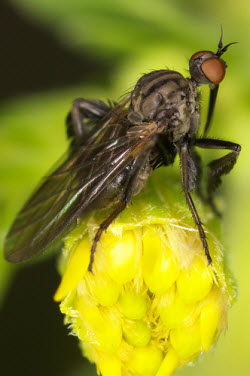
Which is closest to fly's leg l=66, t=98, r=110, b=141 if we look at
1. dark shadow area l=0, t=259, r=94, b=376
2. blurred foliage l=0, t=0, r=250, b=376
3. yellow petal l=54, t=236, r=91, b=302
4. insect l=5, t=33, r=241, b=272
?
insect l=5, t=33, r=241, b=272

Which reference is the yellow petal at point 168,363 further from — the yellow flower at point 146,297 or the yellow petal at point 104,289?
the yellow petal at point 104,289

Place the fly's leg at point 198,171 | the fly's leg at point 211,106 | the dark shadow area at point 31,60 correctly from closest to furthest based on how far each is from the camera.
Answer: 1. the fly's leg at point 198,171
2. the fly's leg at point 211,106
3. the dark shadow area at point 31,60

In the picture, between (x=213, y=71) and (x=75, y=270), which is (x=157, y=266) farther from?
(x=213, y=71)

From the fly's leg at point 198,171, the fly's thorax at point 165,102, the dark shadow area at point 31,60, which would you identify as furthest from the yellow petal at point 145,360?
the dark shadow area at point 31,60

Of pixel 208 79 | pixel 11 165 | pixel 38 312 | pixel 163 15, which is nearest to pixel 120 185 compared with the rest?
pixel 208 79

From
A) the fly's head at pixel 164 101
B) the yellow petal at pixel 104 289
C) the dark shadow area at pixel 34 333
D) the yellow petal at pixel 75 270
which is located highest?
the fly's head at pixel 164 101

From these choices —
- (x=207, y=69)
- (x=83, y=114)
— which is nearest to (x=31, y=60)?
(x=83, y=114)

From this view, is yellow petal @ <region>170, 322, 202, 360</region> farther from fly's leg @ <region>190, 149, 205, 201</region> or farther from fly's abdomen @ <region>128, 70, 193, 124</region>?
fly's abdomen @ <region>128, 70, 193, 124</region>
